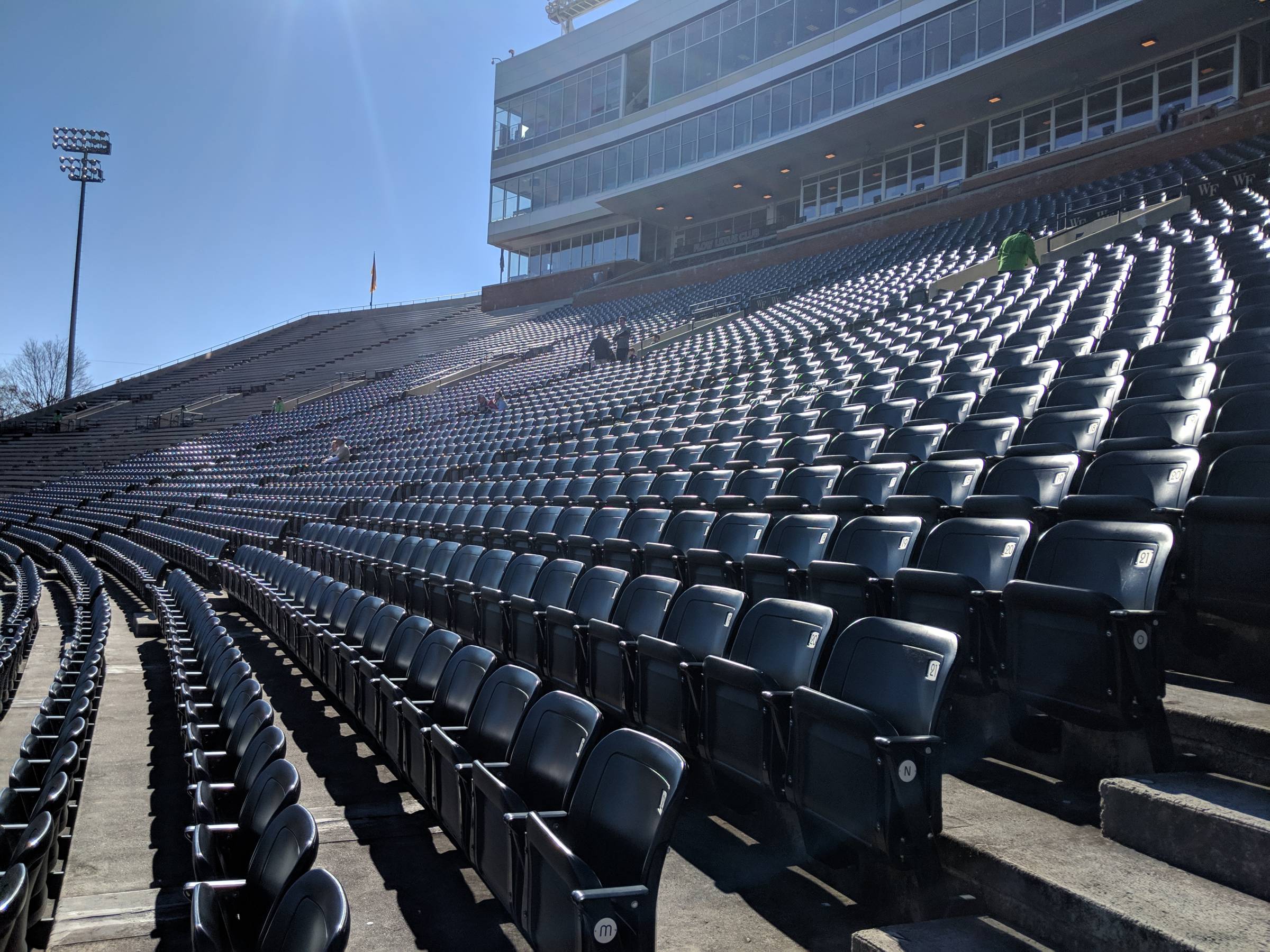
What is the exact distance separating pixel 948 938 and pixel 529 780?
3.65 feet

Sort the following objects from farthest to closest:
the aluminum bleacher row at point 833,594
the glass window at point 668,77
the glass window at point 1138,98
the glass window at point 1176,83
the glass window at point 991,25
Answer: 1. the glass window at point 668,77
2. the glass window at point 991,25
3. the glass window at point 1138,98
4. the glass window at point 1176,83
5. the aluminum bleacher row at point 833,594

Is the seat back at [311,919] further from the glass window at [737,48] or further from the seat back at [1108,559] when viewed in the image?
the glass window at [737,48]

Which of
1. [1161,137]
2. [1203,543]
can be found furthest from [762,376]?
[1161,137]

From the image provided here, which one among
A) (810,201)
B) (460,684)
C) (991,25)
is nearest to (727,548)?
(460,684)

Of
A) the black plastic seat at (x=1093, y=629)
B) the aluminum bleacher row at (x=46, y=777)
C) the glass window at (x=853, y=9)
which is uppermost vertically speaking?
the glass window at (x=853, y=9)

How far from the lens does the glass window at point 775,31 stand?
2483 centimetres

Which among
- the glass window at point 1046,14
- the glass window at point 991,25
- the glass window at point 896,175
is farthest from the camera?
the glass window at point 896,175

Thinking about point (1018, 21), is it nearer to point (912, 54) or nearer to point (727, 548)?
point (912, 54)

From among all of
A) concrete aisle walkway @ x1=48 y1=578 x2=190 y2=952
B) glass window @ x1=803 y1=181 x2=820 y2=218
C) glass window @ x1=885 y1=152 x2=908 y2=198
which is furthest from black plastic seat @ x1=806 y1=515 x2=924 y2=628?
glass window @ x1=803 y1=181 x2=820 y2=218

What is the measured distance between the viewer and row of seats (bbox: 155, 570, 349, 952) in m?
1.65

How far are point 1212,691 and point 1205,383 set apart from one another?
2317mm

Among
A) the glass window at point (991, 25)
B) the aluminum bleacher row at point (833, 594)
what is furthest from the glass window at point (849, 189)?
the aluminum bleacher row at point (833, 594)

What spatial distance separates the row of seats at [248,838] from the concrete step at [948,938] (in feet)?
3.33

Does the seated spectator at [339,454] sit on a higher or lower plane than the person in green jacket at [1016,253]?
lower
